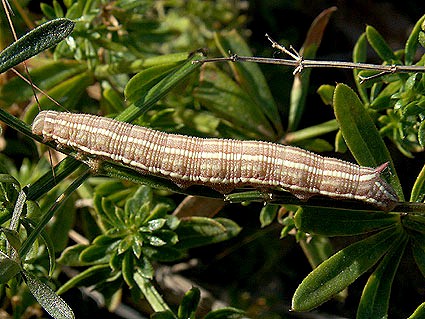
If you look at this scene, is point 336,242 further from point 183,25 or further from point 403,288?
point 183,25

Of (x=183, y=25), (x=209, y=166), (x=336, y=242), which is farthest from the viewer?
(x=183, y=25)

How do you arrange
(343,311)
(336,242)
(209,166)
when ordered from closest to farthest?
(209,166), (343,311), (336,242)

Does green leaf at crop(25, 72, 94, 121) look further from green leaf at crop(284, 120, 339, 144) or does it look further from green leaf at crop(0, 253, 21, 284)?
green leaf at crop(0, 253, 21, 284)

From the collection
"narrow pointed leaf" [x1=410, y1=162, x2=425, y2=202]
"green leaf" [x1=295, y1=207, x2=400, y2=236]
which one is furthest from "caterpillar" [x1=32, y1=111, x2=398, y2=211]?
"narrow pointed leaf" [x1=410, y1=162, x2=425, y2=202]

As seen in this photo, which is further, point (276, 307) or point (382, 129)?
point (276, 307)

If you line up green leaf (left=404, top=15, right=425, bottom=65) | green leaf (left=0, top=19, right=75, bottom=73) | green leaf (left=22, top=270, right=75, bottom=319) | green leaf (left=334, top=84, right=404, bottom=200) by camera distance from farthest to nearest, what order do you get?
green leaf (left=404, top=15, right=425, bottom=65) → green leaf (left=334, top=84, right=404, bottom=200) → green leaf (left=0, top=19, right=75, bottom=73) → green leaf (left=22, top=270, right=75, bottom=319)

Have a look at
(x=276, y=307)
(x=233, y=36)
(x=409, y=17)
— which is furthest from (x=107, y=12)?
(x=409, y=17)

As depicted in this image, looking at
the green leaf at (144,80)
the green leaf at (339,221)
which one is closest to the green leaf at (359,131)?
the green leaf at (339,221)

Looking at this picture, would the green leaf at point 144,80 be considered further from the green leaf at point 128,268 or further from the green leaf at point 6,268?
the green leaf at point 6,268
